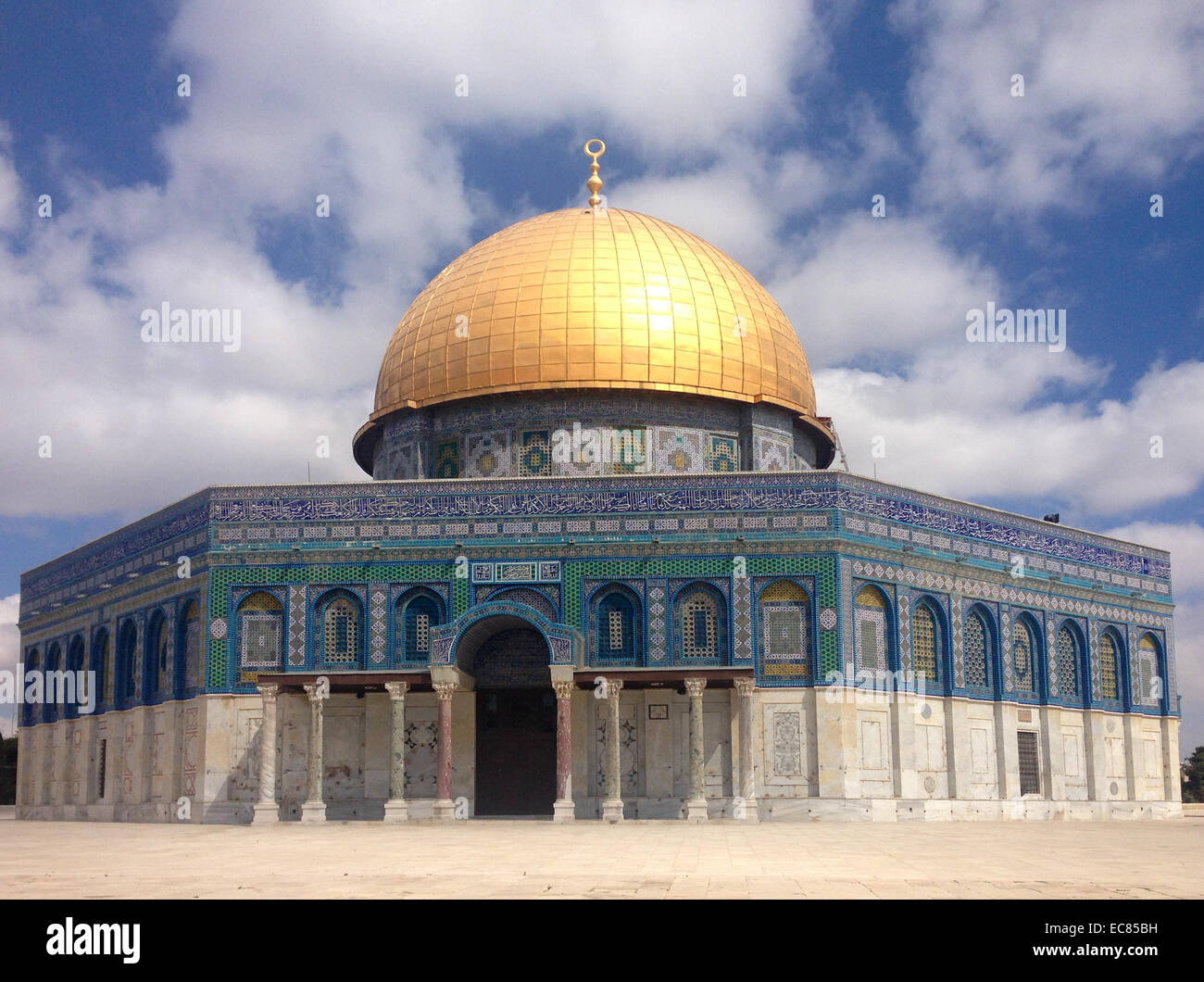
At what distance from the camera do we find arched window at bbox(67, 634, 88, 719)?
31531 millimetres

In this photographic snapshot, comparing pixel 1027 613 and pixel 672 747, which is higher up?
pixel 1027 613

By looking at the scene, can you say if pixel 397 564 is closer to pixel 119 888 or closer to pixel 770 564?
pixel 770 564

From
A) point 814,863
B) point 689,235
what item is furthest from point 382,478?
point 814,863

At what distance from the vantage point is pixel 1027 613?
2947cm

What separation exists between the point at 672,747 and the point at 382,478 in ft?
33.4

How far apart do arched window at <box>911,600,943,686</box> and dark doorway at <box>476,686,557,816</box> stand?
21.6 feet

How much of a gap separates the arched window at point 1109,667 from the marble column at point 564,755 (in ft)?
41.2

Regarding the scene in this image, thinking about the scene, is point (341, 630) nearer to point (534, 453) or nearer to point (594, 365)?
point (534, 453)

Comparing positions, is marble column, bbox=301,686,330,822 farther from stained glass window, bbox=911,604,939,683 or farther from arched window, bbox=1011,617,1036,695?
arched window, bbox=1011,617,1036,695

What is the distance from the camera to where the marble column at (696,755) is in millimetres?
24141

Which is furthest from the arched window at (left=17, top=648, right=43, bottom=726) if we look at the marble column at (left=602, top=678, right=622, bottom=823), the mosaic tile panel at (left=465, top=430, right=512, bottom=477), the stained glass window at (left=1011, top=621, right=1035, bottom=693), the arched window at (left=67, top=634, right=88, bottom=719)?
the stained glass window at (left=1011, top=621, right=1035, bottom=693)

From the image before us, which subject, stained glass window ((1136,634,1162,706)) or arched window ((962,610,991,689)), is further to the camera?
stained glass window ((1136,634,1162,706))

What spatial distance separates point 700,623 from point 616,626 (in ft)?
4.82

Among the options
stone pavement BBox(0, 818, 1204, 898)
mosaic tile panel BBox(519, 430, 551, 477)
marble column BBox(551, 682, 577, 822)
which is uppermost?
mosaic tile panel BBox(519, 430, 551, 477)
